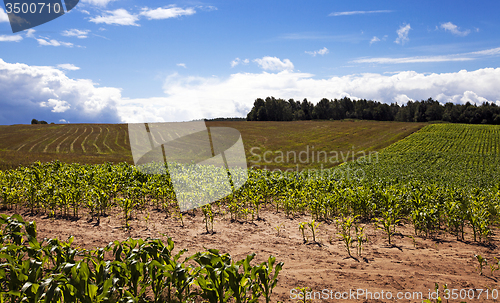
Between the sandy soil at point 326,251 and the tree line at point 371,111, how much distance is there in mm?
86255

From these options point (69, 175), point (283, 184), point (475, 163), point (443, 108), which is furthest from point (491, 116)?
point (69, 175)

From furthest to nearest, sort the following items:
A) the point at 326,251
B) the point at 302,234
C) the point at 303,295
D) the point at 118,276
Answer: the point at 302,234 → the point at 326,251 → the point at 303,295 → the point at 118,276

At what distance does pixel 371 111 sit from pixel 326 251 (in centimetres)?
11704

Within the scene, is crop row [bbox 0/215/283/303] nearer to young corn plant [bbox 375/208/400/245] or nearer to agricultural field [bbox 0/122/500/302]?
agricultural field [bbox 0/122/500/302]

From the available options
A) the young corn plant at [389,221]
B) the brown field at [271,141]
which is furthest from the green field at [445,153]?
the young corn plant at [389,221]

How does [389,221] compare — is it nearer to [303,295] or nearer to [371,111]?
[303,295]

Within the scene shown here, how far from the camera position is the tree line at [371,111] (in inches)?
3290

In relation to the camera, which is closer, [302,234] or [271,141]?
[302,234]

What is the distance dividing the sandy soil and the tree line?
283 feet

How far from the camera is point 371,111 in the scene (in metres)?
109

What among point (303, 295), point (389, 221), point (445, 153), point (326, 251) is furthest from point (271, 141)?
point (303, 295)

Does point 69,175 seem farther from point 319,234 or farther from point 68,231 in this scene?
point 319,234

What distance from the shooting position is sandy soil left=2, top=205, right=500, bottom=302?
364 cm

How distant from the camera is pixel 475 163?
98.3 ft
